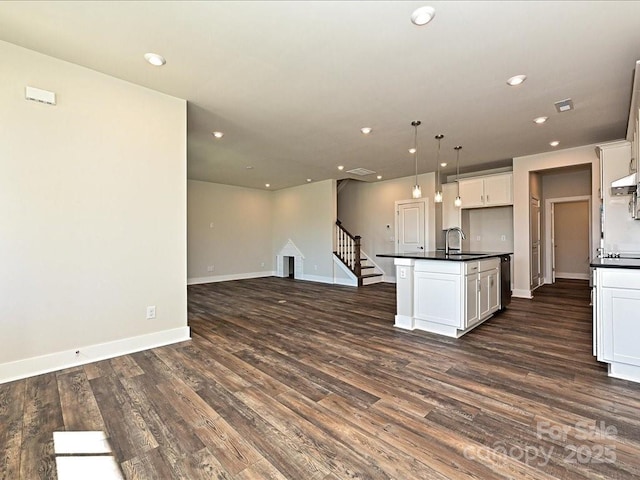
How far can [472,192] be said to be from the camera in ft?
22.3

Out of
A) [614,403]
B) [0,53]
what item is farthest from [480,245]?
[0,53]

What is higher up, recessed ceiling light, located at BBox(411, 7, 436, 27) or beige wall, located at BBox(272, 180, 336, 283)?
recessed ceiling light, located at BBox(411, 7, 436, 27)

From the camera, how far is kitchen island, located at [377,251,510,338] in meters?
3.62

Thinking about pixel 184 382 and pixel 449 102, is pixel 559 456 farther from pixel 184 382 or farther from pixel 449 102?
pixel 449 102

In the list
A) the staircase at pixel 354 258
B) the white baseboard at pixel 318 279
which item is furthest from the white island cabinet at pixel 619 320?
the white baseboard at pixel 318 279

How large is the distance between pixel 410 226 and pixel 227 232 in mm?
5145

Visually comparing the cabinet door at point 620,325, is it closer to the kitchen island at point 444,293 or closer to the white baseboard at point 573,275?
the kitchen island at point 444,293

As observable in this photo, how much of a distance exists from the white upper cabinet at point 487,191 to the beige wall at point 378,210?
2.49 ft

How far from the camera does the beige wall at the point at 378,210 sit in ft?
24.4

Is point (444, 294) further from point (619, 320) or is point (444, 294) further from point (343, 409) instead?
point (343, 409)

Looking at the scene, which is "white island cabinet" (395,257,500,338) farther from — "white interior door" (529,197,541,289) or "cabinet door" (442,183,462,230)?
"cabinet door" (442,183,462,230)

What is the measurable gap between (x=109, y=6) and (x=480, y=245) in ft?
25.9

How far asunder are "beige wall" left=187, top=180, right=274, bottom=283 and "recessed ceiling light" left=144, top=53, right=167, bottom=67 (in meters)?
5.61

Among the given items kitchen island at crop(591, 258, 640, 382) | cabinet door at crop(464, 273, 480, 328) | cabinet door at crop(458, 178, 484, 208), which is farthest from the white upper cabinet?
kitchen island at crop(591, 258, 640, 382)
